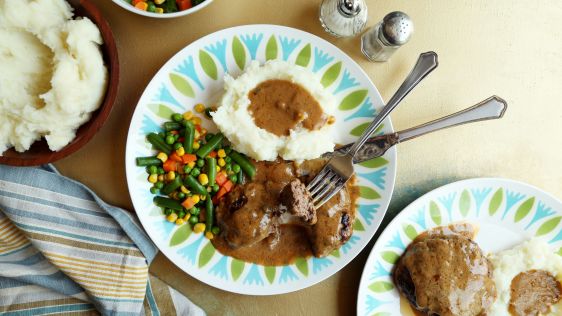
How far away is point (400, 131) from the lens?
4.36 m

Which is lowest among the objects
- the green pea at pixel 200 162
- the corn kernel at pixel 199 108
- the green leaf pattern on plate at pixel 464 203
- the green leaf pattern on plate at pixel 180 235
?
the green leaf pattern on plate at pixel 180 235

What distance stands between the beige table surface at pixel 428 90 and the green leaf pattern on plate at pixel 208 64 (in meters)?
0.32

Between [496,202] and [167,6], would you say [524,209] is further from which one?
[167,6]

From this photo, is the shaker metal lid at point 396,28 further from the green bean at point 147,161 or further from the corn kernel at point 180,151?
the green bean at point 147,161

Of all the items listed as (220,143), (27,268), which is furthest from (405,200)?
(27,268)

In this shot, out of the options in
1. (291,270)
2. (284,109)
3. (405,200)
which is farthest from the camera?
(405,200)

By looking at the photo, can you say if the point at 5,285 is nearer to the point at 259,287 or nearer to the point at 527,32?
the point at 259,287

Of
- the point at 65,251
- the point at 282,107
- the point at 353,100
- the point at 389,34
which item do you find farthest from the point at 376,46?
the point at 65,251

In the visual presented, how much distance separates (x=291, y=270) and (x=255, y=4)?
2.73m

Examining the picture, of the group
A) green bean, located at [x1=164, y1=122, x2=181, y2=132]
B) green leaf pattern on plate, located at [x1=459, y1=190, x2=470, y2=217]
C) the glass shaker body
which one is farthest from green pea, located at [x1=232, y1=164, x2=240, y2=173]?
green leaf pattern on plate, located at [x1=459, y1=190, x2=470, y2=217]

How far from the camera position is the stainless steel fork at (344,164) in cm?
428

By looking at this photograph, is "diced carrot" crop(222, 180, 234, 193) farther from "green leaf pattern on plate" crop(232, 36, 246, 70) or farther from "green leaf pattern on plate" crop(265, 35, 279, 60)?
"green leaf pattern on plate" crop(265, 35, 279, 60)

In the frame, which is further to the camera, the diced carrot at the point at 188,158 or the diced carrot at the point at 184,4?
the diced carrot at the point at 188,158

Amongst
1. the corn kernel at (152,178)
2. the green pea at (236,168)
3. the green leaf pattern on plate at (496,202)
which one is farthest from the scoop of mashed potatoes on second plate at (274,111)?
the green leaf pattern on plate at (496,202)
